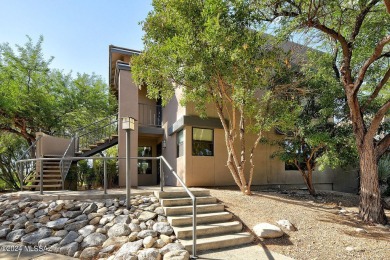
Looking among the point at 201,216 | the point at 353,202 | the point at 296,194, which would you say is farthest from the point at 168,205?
the point at 353,202

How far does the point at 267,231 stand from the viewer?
571cm

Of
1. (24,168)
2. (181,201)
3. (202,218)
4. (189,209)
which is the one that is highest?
(24,168)

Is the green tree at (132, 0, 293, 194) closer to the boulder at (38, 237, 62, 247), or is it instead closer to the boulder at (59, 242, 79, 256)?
the boulder at (59, 242, 79, 256)

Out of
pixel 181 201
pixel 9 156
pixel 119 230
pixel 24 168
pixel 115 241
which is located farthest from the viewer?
pixel 9 156

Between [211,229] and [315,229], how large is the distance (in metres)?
2.68

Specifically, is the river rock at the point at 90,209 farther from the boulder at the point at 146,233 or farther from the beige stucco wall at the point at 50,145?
the beige stucco wall at the point at 50,145

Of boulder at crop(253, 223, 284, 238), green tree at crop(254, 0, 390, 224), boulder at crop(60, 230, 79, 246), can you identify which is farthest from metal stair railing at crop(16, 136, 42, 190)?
green tree at crop(254, 0, 390, 224)

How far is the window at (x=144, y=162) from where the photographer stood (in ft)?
44.8

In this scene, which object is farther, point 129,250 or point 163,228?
point 163,228

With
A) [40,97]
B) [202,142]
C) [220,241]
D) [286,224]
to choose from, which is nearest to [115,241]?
[220,241]

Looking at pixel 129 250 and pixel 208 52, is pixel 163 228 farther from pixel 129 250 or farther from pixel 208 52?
pixel 208 52

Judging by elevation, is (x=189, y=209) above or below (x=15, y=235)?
above

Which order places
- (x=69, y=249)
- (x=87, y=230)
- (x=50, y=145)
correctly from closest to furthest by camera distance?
(x=69, y=249) < (x=87, y=230) < (x=50, y=145)

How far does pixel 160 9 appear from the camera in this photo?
7.60 meters
